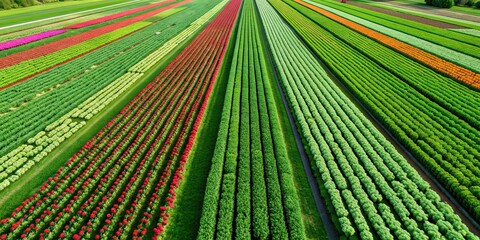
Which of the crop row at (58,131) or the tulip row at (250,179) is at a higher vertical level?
the crop row at (58,131)

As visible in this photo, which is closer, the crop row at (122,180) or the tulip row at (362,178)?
the tulip row at (362,178)

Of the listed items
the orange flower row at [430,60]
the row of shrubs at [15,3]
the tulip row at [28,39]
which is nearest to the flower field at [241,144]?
the orange flower row at [430,60]

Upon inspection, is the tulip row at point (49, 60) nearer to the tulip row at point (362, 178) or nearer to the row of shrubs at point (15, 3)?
the tulip row at point (362, 178)

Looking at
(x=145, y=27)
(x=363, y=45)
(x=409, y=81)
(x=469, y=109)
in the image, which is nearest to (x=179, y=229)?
(x=469, y=109)

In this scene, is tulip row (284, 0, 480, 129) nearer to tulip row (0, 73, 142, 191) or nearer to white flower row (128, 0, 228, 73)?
white flower row (128, 0, 228, 73)

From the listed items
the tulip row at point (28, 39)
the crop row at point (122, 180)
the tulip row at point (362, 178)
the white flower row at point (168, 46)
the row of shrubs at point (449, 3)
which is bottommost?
the tulip row at point (362, 178)

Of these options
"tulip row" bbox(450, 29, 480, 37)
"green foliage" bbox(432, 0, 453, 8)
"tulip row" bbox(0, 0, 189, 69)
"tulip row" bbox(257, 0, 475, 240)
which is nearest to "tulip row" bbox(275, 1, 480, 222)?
"tulip row" bbox(257, 0, 475, 240)

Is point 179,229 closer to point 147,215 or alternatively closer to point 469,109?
point 147,215
